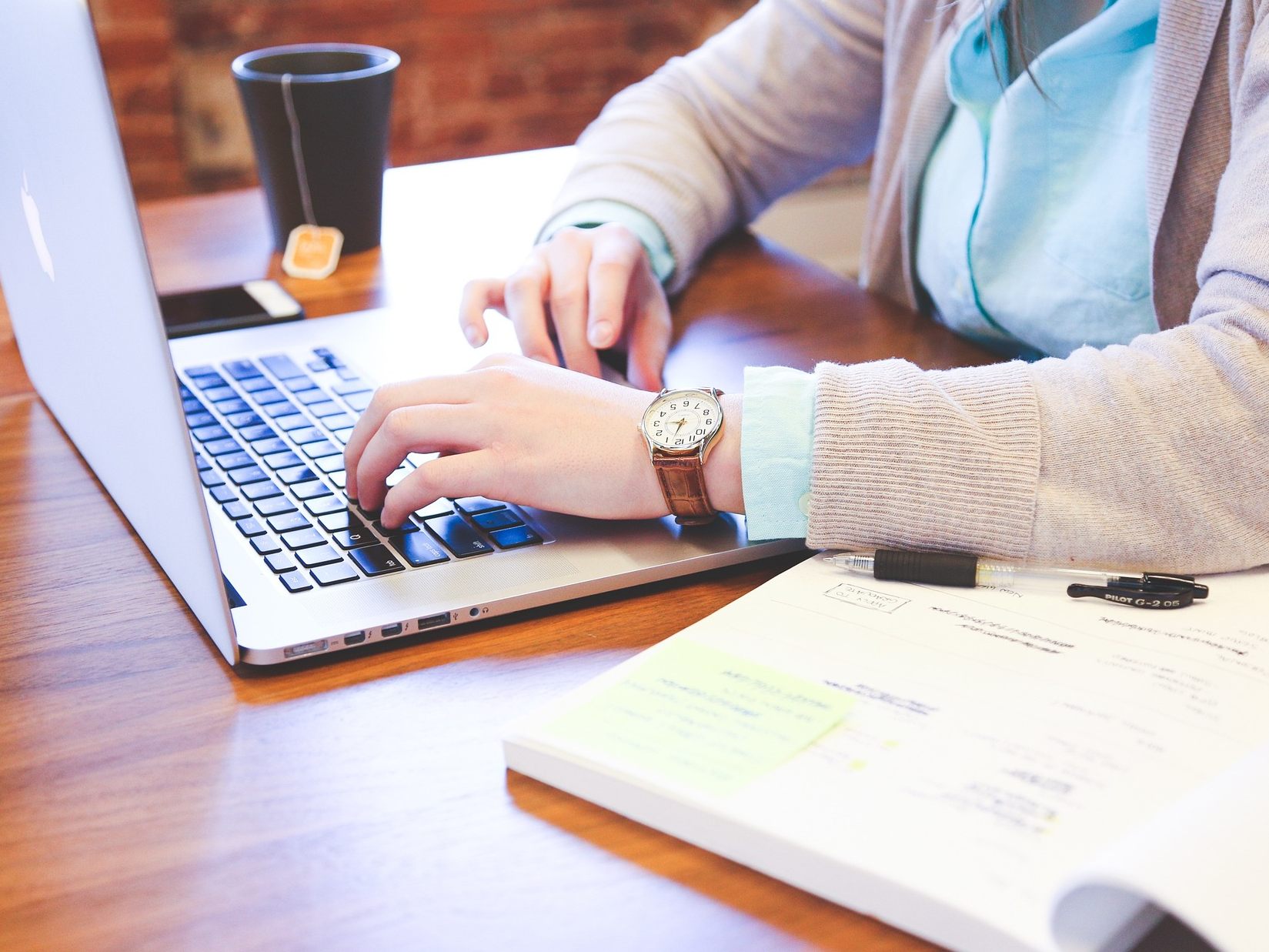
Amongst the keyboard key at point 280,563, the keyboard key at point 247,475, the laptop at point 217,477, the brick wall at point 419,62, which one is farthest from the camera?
the brick wall at point 419,62

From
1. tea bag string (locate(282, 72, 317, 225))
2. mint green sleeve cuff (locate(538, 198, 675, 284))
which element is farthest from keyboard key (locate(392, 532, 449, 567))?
tea bag string (locate(282, 72, 317, 225))

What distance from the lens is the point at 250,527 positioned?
658 mm

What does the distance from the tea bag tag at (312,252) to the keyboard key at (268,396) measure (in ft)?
0.84

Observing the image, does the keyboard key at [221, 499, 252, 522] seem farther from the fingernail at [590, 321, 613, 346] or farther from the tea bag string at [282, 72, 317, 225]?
the tea bag string at [282, 72, 317, 225]

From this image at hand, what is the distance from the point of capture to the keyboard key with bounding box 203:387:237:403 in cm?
84

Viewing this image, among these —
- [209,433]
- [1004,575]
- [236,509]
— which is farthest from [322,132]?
[1004,575]

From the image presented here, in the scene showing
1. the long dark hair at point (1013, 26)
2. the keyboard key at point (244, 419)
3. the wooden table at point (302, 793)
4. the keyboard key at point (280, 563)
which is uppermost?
the long dark hair at point (1013, 26)

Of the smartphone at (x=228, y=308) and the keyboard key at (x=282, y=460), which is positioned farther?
the smartphone at (x=228, y=308)

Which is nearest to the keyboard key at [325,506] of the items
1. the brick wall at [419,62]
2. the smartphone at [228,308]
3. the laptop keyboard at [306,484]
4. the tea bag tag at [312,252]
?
the laptop keyboard at [306,484]

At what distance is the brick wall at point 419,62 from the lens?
7.37ft

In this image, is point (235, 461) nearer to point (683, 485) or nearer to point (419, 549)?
point (419, 549)

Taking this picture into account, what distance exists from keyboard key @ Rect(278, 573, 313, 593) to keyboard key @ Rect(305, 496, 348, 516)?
0.07 metres

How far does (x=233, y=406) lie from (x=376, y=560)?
26 cm

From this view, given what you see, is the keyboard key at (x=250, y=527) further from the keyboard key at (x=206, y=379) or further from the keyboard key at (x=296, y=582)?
the keyboard key at (x=206, y=379)
